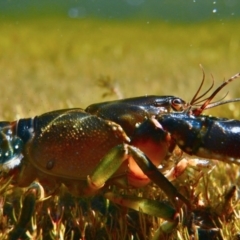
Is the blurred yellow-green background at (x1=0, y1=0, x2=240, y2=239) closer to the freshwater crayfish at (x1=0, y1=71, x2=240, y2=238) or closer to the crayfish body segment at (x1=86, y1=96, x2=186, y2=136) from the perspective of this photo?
the freshwater crayfish at (x1=0, y1=71, x2=240, y2=238)

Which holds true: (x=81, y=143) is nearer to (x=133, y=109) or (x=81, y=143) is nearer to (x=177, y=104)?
(x=133, y=109)

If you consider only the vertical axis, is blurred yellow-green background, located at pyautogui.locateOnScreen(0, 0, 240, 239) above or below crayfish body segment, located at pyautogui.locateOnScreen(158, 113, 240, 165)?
below

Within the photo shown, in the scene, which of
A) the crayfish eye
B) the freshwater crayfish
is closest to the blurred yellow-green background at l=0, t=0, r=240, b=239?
the freshwater crayfish

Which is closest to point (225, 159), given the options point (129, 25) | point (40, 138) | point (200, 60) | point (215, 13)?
point (40, 138)

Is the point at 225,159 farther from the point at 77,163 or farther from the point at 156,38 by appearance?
the point at 156,38

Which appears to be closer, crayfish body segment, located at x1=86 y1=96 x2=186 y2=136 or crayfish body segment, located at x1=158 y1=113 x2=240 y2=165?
crayfish body segment, located at x1=158 y1=113 x2=240 y2=165

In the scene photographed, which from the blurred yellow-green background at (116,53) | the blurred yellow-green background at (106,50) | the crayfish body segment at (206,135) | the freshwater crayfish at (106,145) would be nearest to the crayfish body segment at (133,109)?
the freshwater crayfish at (106,145)

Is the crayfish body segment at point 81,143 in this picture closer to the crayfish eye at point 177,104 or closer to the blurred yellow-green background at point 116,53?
the crayfish eye at point 177,104
